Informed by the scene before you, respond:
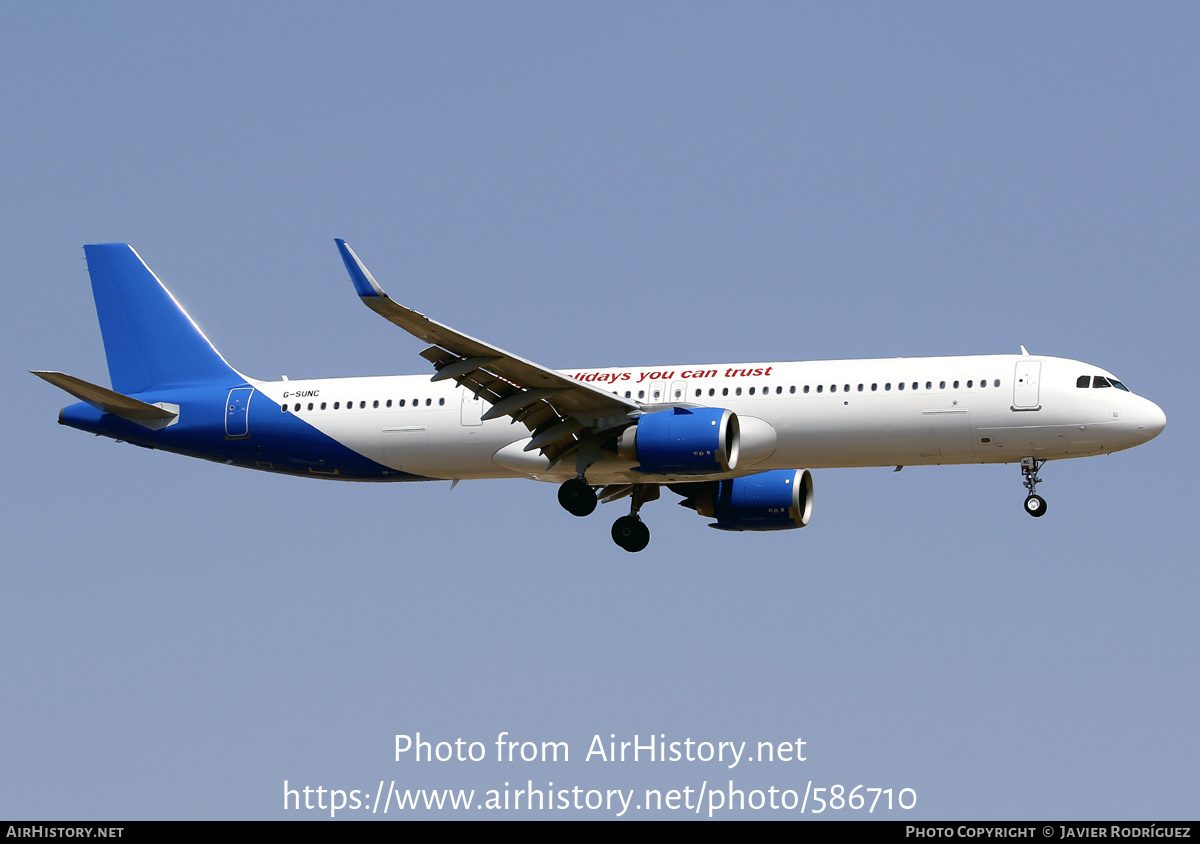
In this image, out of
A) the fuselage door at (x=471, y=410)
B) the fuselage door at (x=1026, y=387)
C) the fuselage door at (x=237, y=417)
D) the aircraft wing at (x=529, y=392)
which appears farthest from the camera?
the fuselage door at (x=237, y=417)

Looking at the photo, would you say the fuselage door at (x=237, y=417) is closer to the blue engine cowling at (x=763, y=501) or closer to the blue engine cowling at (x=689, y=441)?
the blue engine cowling at (x=689, y=441)

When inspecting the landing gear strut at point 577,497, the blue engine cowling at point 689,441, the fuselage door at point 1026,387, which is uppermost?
the fuselage door at point 1026,387

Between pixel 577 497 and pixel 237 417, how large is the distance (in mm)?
9564

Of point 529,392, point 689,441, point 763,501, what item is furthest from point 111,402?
point 763,501

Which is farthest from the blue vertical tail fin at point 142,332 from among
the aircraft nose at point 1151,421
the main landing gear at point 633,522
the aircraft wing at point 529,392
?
the aircraft nose at point 1151,421

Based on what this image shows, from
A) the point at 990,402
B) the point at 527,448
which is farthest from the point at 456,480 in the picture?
the point at 990,402

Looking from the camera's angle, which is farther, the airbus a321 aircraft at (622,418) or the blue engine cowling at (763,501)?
the blue engine cowling at (763,501)

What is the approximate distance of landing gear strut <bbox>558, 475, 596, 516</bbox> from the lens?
135 feet

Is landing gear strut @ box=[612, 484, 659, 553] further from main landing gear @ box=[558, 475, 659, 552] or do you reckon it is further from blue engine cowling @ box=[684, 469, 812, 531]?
blue engine cowling @ box=[684, 469, 812, 531]

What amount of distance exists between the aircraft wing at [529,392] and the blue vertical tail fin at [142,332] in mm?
9307

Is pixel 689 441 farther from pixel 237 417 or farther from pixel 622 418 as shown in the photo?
pixel 237 417

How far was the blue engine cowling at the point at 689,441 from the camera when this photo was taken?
38.6 meters

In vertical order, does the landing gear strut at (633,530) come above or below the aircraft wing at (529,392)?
below

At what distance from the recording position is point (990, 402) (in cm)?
3888
